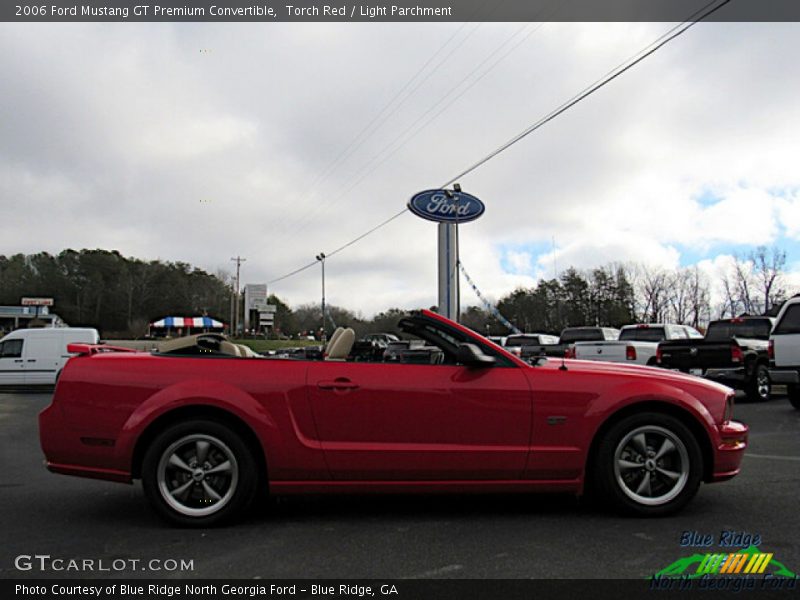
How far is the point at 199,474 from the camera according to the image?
169 inches

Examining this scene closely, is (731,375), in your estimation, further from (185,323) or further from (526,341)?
(185,323)

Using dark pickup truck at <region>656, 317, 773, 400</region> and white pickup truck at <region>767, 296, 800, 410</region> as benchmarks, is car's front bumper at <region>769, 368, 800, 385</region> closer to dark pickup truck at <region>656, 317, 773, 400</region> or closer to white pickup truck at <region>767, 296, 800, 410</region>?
white pickup truck at <region>767, 296, 800, 410</region>

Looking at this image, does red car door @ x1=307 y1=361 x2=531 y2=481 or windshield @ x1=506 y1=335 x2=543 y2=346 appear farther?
windshield @ x1=506 y1=335 x2=543 y2=346

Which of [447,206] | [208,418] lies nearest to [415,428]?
[208,418]

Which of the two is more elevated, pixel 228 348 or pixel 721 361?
pixel 228 348

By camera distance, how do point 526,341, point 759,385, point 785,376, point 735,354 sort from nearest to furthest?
point 785,376, point 735,354, point 759,385, point 526,341

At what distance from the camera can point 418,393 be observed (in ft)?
14.3

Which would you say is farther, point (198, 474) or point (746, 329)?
point (746, 329)

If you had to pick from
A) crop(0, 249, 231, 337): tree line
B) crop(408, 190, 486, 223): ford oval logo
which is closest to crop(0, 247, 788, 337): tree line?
crop(0, 249, 231, 337): tree line

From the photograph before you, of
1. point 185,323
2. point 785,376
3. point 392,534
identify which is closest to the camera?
point 392,534

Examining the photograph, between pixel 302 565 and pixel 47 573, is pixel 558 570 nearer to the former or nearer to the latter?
pixel 302 565

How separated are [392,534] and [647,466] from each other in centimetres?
179

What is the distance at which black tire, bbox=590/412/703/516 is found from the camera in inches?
173
